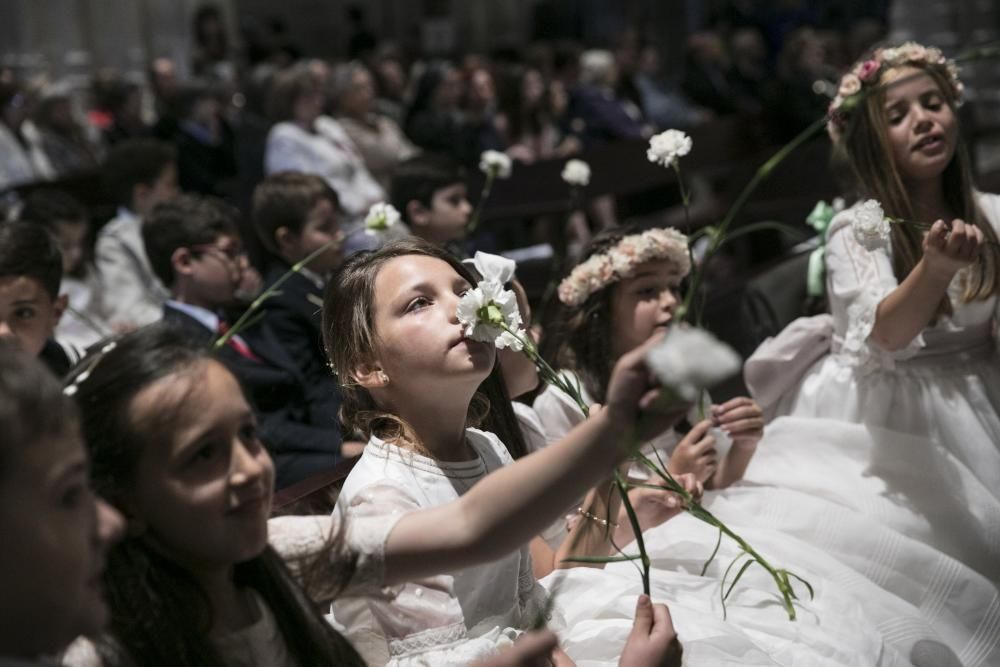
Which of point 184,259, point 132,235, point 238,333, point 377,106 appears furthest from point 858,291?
point 377,106

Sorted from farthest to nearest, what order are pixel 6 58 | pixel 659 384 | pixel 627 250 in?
pixel 6 58 → pixel 627 250 → pixel 659 384

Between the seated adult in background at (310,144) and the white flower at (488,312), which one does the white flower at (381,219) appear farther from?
the seated adult in background at (310,144)

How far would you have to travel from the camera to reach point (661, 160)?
3182mm

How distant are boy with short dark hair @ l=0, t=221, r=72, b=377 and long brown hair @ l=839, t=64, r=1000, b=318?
2054 mm

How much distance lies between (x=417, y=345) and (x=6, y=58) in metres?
10.9

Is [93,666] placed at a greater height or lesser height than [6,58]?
greater

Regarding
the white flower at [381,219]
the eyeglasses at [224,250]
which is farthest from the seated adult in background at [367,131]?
the white flower at [381,219]

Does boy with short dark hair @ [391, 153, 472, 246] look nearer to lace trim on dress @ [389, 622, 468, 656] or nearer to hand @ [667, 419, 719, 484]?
hand @ [667, 419, 719, 484]

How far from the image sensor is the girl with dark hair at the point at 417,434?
224 cm

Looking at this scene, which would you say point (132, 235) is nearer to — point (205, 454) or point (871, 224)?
point (871, 224)

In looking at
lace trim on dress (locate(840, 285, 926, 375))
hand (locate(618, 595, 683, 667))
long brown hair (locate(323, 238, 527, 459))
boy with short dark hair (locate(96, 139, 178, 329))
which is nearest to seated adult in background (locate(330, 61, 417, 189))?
boy with short dark hair (locate(96, 139, 178, 329))

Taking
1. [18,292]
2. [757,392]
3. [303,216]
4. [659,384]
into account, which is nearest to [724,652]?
[659,384]

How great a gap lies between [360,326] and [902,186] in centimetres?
157

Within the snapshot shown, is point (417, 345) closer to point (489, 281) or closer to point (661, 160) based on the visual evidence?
point (489, 281)
